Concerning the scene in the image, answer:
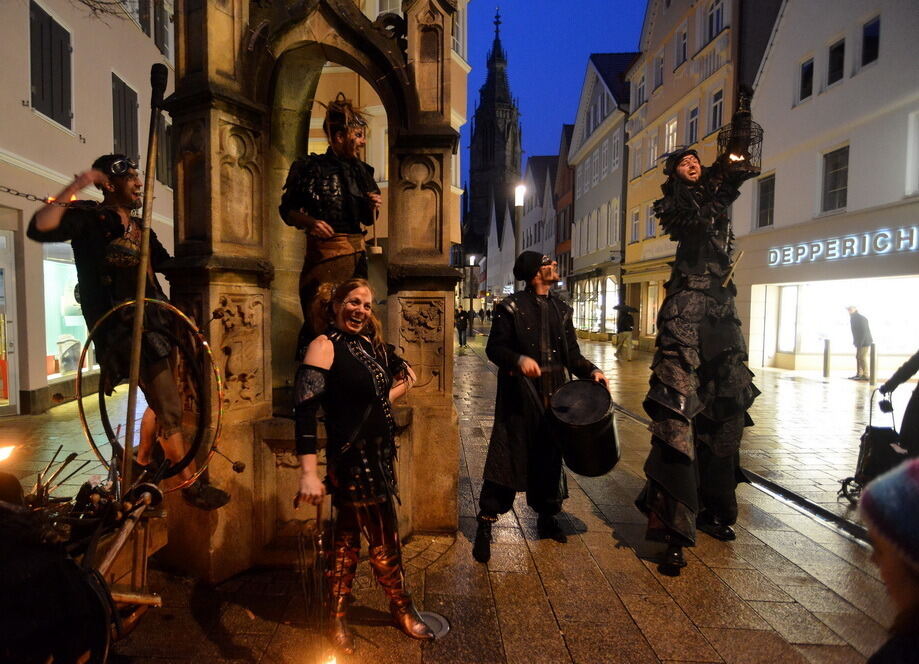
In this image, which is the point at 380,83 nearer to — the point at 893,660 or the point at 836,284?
the point at 893,660

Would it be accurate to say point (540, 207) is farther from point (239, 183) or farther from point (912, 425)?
point (239, 183)

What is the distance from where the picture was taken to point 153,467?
2738 mm

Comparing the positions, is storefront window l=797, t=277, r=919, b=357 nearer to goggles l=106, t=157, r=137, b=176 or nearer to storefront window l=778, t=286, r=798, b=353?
storefront window l=778, t=286, r=798, b=353

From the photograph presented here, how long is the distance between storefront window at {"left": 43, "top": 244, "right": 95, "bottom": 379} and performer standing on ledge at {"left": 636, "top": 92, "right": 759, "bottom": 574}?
9.29 meters

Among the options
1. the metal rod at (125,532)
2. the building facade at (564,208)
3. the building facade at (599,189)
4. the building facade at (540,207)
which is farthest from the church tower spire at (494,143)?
the metal rod at (125,532)

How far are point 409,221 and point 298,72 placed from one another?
60.8 inches

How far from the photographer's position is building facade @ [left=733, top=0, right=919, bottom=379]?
38.9 ft

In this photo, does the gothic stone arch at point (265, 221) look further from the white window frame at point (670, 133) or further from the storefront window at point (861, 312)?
the white window frame at point (670, 133)

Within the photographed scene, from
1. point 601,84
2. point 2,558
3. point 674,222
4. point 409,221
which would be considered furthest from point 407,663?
point 601,84

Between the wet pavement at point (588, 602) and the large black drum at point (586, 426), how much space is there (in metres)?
0.69

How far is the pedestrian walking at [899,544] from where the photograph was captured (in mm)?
1054

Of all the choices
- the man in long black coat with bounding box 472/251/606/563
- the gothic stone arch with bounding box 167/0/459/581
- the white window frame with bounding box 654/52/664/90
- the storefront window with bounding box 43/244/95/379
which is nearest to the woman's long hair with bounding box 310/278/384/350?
the gothic stone arch with bounding box 167/0/459/581

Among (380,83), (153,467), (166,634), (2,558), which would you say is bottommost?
(166,634)

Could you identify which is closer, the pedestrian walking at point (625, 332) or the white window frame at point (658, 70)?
the pedestrian walking at point (625, 332)
